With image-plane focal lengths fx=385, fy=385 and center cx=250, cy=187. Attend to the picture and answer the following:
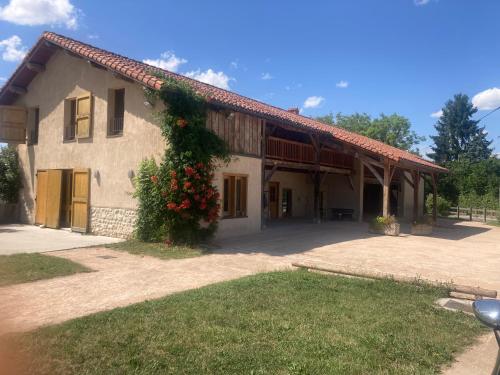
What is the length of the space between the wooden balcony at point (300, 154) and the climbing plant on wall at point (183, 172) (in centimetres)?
475

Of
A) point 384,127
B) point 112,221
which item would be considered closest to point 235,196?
point 112,221

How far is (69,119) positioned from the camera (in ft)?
47.4

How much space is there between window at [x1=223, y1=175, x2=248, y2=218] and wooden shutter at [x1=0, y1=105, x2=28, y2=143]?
919 cm

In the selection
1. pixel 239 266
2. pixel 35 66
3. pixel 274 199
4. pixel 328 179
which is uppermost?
pixel 35 66

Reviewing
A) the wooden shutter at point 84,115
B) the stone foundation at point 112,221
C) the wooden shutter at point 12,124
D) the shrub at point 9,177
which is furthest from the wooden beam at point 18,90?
the stone foundation at point 112,221

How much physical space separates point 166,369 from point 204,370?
0.33 metres

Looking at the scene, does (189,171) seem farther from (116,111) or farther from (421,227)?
(421,227)

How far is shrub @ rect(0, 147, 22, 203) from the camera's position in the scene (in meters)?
15.8

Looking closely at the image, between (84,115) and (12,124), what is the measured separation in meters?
4.51

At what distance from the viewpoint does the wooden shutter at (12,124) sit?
15594mm

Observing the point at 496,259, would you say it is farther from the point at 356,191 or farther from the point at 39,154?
the point at 39,154

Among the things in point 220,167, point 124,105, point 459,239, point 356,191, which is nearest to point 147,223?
point 220,167

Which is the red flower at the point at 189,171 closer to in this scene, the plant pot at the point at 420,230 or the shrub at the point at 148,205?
the shrub at the point at 148,205

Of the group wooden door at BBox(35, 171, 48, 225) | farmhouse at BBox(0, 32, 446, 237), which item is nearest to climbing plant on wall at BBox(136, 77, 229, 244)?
farmhouse at BBox(0, 32, 446, 237)
